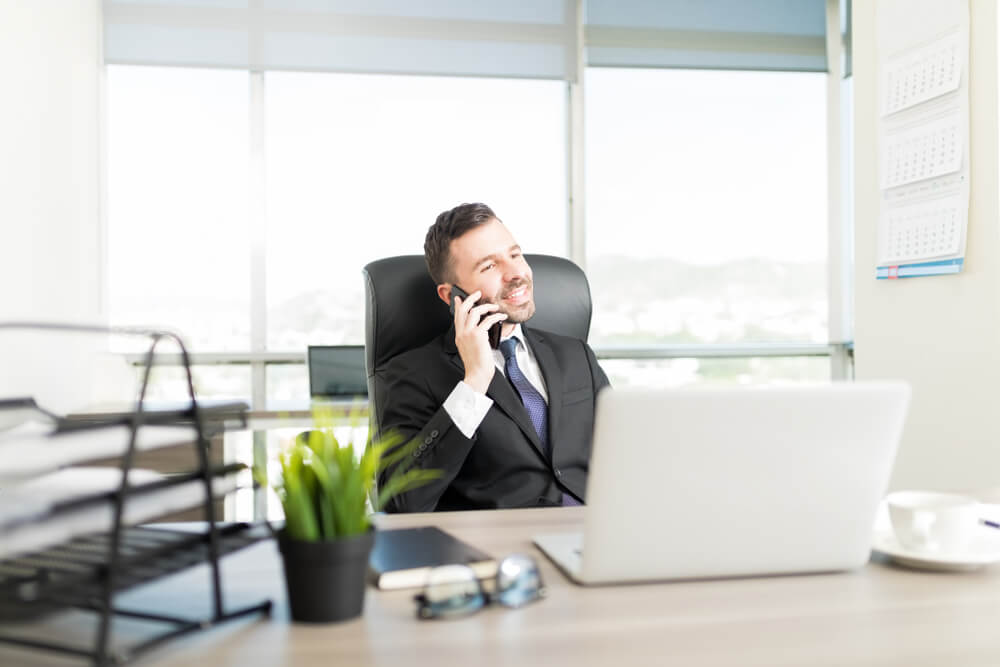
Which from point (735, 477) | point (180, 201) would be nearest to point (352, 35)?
point (180, 201)

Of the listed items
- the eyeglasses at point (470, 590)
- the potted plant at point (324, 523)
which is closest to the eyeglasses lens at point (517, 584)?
the eyeglasses at point (470, 590)

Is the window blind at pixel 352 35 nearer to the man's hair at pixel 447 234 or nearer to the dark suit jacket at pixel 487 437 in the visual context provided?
the man's hair at pixel 447 234

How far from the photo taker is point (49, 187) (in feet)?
8.84

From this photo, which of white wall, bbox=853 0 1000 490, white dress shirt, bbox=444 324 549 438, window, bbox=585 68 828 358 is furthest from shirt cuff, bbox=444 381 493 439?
window, bbox=585 68 828 358

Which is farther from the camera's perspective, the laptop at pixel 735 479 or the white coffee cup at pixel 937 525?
the white coffee cup at pixel 937 525

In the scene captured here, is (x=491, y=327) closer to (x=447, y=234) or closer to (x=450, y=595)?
(x=447, y=234)

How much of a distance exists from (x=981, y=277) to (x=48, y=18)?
3.13 meters

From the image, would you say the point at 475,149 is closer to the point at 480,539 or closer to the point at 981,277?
the point at 981,277

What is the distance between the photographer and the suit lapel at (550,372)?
1.72 meters

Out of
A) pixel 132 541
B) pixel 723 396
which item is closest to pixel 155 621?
pixel 132 541

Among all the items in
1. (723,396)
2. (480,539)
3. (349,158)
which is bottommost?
(480,539)

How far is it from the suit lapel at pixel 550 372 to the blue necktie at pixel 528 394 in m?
0.02

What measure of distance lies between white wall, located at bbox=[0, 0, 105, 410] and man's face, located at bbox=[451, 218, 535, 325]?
1.32 metres

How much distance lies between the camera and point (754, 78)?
4.03 m
